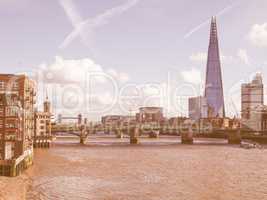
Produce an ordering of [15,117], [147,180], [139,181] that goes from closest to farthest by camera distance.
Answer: [139,181], [147,180], [15,117]

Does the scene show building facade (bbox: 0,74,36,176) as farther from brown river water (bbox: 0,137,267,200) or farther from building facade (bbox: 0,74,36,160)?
brown river water (bbox: 0,137,267,200)

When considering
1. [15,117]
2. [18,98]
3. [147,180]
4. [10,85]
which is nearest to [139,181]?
[147,180]

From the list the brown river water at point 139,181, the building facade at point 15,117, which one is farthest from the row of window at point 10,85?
the brown river water at point 139,181

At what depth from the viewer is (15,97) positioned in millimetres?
73938

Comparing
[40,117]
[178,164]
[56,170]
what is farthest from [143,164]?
[40,117]

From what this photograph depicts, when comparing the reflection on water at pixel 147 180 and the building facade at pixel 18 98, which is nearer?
the reflection on water at pixel 147 180

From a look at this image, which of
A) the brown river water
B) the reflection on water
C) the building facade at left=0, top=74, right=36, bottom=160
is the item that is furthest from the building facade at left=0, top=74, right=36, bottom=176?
the reflection on water

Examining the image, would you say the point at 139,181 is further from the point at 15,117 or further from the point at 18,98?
the point at 15,117

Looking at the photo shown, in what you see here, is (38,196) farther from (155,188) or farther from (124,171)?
(124,171)

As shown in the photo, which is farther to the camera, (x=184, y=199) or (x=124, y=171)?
(x=124, y=171)

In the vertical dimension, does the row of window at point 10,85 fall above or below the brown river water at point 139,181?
above

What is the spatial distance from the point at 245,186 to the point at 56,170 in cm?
3423

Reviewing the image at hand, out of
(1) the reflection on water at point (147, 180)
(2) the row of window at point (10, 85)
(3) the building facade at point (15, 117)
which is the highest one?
(2) the row of window at point (10, 85)

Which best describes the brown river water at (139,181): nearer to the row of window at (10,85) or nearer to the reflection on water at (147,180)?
the reflection on water at (147,180)
